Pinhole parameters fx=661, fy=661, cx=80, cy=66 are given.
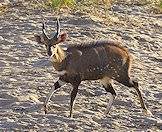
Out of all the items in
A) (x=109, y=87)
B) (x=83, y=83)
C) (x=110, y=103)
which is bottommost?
(x=83, y=83)

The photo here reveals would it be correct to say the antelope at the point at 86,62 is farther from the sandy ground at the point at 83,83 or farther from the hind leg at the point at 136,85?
the sandy ground at the point at 83,83

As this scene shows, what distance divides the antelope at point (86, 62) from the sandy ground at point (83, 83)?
11.7 inches

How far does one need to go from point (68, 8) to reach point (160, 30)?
7.83 feet

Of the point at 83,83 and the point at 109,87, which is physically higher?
the point at 109,87

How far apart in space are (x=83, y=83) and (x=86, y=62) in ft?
5.31

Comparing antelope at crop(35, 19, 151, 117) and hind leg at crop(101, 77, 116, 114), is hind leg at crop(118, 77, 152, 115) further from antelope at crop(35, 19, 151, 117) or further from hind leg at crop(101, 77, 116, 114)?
hind leg at crop(101, 77, 116, 114)

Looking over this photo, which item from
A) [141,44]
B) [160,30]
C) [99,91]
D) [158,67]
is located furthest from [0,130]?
[160,30]

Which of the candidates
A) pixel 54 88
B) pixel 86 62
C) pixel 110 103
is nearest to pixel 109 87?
pixel 110 103

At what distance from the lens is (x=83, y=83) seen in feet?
38.3

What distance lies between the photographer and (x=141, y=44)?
1459 centimetres

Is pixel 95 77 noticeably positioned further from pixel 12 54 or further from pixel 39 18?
pixel 39 18

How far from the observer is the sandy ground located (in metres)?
9.76

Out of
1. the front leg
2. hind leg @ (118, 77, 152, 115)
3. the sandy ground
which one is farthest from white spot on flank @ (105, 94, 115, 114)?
the front leg

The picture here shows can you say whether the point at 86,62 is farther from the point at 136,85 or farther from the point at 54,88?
the point at 136,85
